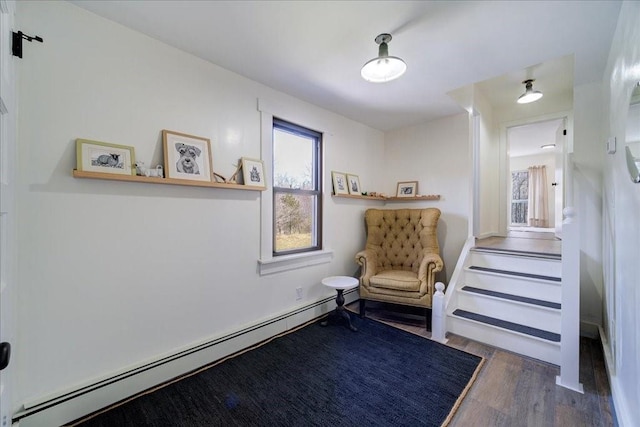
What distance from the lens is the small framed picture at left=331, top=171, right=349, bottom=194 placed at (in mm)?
3189

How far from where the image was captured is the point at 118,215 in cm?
169

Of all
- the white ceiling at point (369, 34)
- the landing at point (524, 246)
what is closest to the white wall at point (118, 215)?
the white ceiling at point (369, 34)

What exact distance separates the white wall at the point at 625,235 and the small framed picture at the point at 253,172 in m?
2.32

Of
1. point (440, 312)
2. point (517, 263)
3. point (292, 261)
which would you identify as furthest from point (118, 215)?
point (517, 263)

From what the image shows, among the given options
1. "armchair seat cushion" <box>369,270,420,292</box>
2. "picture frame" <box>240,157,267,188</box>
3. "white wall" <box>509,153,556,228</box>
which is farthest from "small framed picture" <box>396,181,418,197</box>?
"white wall" <box>509,153,556,228</box>

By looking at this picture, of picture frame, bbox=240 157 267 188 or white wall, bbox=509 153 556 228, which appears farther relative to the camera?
white wall, bbox=509 153 556 228

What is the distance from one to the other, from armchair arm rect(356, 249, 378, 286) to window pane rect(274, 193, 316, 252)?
587 millimetres

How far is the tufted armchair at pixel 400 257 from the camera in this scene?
271 cm

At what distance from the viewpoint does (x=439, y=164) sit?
3555 mm

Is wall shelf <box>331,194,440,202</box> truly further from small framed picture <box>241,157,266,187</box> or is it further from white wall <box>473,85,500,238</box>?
small framed picture <box>241,157,266,187</box>

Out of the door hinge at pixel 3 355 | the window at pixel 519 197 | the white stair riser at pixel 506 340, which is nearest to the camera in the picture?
the door hinge at pixel 3 355

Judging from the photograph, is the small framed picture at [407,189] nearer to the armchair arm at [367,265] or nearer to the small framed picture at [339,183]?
the small framed picture at [339,183]

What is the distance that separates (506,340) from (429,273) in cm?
82

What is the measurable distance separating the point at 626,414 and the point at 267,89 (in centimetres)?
326
